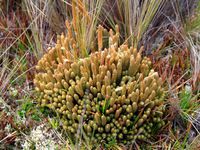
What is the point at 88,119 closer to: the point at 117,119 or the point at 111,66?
the point at 117,119

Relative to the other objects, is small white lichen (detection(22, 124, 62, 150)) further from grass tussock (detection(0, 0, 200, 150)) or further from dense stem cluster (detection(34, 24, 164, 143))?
dense stem cluster (detection(34, 24, 164, 143))

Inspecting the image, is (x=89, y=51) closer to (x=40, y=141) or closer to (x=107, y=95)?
(x=107, y=95)

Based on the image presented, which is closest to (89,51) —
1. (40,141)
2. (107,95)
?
(107,95)

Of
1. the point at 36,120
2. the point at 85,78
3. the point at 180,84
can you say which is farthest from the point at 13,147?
the point at 180,84

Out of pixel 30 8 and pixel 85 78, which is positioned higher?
pixel 30 8

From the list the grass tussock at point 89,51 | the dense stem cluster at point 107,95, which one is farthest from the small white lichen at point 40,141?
the dense stem cluster at point 107,95

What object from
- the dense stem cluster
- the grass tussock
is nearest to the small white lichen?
the grass tussock

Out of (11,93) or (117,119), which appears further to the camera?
(11,93)

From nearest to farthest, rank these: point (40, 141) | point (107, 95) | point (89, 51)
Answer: point (107, 95) → point (40, 141) → point (89, 51)

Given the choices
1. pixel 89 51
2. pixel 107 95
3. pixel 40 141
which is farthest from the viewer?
pixel 89 51
